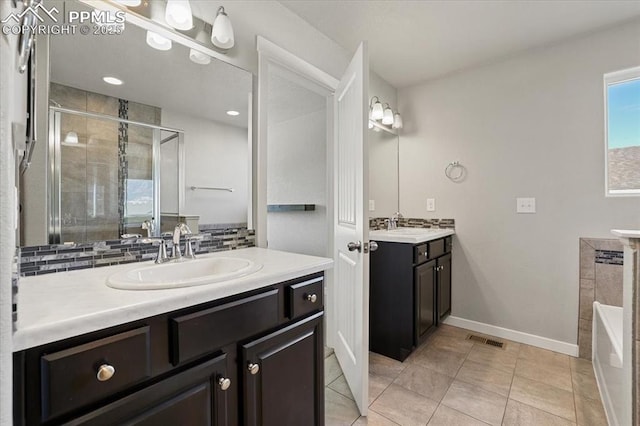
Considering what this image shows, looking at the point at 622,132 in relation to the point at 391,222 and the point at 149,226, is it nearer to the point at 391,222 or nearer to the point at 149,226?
the point at 391,222

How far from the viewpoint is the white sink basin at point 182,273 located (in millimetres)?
782

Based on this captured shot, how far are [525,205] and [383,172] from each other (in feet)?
4.03

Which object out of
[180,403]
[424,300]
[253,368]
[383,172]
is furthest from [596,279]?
[180,403]

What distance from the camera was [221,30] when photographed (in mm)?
1372

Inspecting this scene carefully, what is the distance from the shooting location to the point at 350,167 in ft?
5.71

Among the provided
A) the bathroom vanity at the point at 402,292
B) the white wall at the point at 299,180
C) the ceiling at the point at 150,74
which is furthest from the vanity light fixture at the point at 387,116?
the ceiling at the point at 150,74

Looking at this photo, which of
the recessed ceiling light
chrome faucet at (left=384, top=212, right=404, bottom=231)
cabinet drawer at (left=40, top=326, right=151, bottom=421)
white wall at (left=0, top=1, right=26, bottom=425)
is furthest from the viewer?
chrome faucet at (left=384, top=212, right=404, bottom=231)

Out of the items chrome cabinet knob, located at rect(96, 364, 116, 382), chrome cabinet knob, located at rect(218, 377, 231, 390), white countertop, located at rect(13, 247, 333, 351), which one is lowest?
chrome cabinet knob, located at rect(218, 377, 231, 390)

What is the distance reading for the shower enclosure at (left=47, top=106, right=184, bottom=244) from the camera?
1.02 meters

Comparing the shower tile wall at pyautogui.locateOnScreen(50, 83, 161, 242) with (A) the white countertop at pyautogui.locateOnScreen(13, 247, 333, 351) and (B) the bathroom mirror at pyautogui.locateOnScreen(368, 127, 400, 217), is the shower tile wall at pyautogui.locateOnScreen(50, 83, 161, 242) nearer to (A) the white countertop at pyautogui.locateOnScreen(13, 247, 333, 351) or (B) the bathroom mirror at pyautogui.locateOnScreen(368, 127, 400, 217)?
(A) the white countertop at pyautogui.locateOnScreen(13, 247, 333, 351)

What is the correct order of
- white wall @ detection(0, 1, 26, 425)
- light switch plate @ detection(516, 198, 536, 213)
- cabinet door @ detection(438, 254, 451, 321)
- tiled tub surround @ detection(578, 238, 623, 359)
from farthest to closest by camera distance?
cabinet door @ detection(438, 254, 451, 321) < light switch plate @ detection(516, 198, 536, 213) < tiled tub surround @ detection(578, 238, 623, 359) < white wall @ detection(0, 1, 26, 425)

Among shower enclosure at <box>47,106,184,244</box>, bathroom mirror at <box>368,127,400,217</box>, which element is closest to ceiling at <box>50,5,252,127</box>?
shower enclosure at <box>47,106,184,244</box>

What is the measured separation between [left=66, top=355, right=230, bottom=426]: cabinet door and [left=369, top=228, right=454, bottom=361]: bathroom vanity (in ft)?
4.80

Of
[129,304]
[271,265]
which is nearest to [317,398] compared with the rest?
[271,265]
